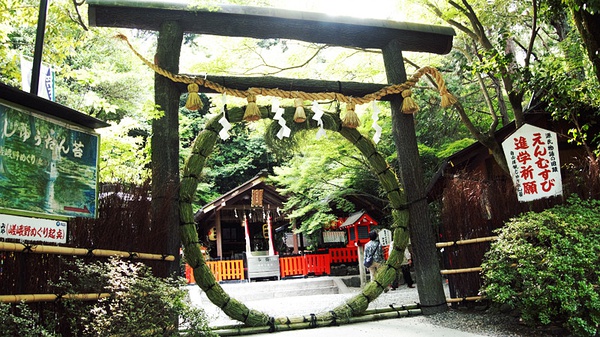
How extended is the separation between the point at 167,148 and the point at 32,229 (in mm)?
Result: 2607

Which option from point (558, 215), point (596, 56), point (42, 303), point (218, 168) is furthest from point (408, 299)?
point (218, 168)

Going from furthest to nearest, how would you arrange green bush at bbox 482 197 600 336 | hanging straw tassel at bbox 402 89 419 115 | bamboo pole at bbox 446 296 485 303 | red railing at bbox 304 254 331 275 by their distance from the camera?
red railing at bbox 304 254 331 275 < hanging straw tassel at bbox 402 89 419 115 < bamboo pole at bbox 446 296 485 303 < green bush at bbox 482 197 600 336

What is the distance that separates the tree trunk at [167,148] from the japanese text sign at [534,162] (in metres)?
4.61

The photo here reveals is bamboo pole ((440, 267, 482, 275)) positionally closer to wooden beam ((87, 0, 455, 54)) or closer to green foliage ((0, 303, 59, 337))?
wooden beam ((87, 0, 455, 54))

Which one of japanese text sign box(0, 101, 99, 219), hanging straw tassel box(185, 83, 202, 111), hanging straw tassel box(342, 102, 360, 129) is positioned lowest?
japanese text sign box(0, 101, 99, 219)

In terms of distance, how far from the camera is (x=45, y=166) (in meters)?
3.61

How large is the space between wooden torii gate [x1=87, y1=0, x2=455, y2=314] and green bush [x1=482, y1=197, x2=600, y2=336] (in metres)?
1.36

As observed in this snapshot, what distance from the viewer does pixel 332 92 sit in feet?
22.5

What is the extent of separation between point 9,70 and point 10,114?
4.21 metres

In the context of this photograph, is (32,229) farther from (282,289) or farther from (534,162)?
(282,289)

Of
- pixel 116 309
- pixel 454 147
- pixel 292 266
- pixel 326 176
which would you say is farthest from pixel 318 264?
pixel 116 309

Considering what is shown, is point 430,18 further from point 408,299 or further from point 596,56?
point 408,299

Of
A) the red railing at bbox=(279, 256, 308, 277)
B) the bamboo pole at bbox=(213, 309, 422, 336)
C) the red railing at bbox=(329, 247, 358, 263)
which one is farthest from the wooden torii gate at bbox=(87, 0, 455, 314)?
the red railing at bbox=(329, 247, 358, 263)

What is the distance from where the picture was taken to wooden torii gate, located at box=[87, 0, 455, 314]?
598 cm
